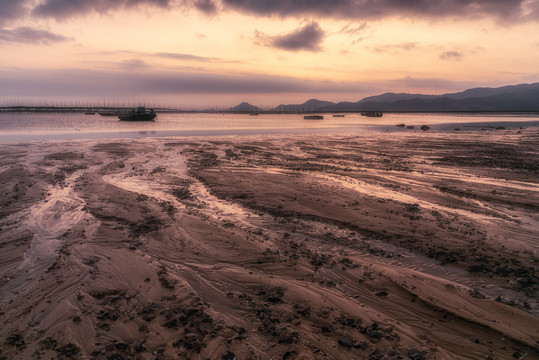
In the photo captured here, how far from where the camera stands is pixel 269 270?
23.6ft

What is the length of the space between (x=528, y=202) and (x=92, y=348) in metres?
16.2

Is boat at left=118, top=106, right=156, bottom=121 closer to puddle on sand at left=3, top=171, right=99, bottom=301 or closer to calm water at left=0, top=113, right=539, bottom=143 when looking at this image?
calm water at left=0, top=113, right=539, bottom=143

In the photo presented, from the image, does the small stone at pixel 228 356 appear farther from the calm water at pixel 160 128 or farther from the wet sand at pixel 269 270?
the calm water at pixel 160 128

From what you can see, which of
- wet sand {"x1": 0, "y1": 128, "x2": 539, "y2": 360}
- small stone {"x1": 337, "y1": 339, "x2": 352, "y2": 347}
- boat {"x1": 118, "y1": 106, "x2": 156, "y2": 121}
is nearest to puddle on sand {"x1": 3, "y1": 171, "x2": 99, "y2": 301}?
wet sand {"x1": 0, "y1": 128, "x2": 539, "y2": 360}

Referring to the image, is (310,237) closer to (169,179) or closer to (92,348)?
(92,348)

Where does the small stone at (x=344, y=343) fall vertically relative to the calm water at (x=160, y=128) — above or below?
below

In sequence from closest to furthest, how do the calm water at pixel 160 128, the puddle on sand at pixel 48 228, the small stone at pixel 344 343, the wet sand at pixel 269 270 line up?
1. the small stone at pixel 344 343
2. the wet sand at pixel 269 270
3. the puddle on sand at pixel 48 228
4. the calm water at pixel 160 128

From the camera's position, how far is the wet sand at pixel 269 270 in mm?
4887

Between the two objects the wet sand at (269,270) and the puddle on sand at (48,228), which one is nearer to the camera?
the wet sand at (269,270)

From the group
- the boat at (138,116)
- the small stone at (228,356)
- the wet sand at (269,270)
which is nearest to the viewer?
the small stone at (228,356)

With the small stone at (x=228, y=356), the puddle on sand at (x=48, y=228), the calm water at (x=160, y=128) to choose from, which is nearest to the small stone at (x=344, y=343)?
the small stone at (x=228, y=356)

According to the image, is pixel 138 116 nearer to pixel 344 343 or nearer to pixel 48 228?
pixel 48 228

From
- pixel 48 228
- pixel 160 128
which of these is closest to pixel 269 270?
pixel 48 228

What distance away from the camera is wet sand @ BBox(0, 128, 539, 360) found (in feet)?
16.0
